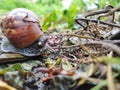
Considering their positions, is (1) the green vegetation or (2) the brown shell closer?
(2) the brown shell

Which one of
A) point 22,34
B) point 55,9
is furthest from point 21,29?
point 55,9

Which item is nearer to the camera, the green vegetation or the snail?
the snail

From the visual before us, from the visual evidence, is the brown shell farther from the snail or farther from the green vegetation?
the green vegetation

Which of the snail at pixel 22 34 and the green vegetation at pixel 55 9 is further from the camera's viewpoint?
the green vegetation at pixel 55 9

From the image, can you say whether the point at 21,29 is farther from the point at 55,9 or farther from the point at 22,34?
the point at 55,9

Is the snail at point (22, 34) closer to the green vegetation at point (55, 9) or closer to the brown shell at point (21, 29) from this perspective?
the brown shell at point (21, 29)

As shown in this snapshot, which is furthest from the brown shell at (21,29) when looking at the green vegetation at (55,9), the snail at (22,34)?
the green vegetation at (55,9)

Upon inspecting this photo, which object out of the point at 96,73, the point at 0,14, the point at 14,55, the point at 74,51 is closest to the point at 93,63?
the point at 96,73

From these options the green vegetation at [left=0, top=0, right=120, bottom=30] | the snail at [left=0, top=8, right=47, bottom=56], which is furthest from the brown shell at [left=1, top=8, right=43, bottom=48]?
the green vegetation at [left=0, top=0, right=120, bottom=30]
